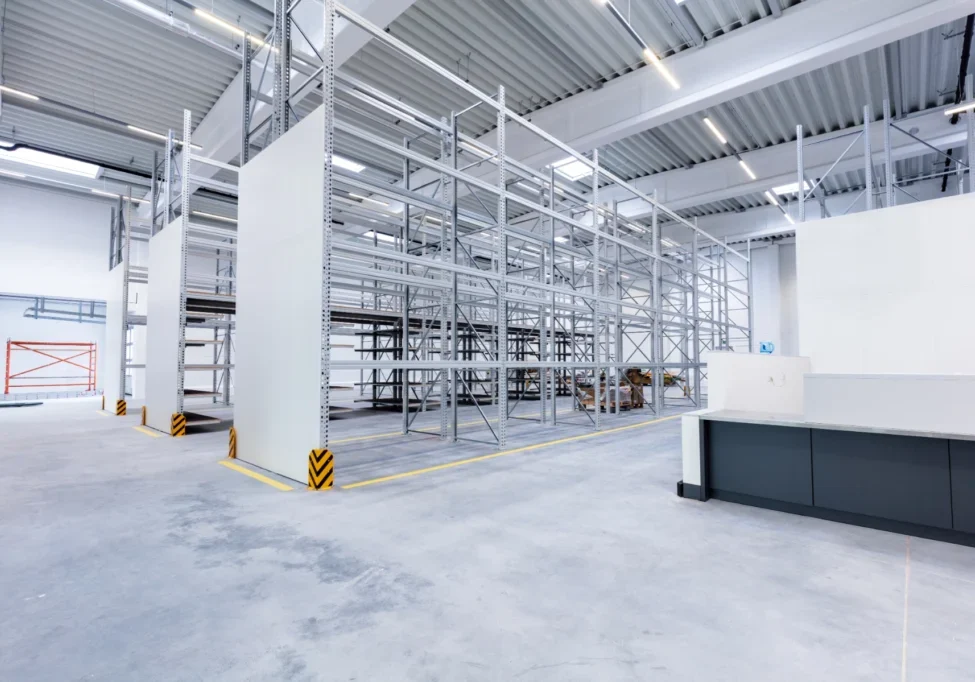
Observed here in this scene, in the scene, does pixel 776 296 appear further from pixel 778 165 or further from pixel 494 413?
pixel 494 413

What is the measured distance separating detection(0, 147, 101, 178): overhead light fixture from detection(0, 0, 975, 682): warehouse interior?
11 cm

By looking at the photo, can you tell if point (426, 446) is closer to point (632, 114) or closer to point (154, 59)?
point (632, 114)

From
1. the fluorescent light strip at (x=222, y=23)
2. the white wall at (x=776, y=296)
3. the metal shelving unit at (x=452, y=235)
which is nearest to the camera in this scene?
the metal shelving unit at (x=452, y=235)

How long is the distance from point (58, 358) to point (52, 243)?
5496mm

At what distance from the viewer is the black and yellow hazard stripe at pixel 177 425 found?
864 centimetres

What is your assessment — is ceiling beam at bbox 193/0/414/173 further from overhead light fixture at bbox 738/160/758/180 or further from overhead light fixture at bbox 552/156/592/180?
overhead light fixture at bbox 738/160/758/180

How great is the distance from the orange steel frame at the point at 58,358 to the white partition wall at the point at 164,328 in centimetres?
1319

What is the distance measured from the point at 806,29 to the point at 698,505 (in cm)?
796

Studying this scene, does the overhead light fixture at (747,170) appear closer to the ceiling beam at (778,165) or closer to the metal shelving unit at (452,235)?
the ceiling beam at (778,165)

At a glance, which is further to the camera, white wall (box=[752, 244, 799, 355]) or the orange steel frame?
white wall (box=[752, 244, 799, 355])

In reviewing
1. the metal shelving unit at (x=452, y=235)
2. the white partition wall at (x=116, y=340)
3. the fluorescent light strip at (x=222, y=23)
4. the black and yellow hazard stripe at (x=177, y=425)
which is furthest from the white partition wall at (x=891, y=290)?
the white partition wall at (x=116, y=340)

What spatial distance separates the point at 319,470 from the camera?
16.6 ft

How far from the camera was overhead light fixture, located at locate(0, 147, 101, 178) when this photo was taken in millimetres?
13496

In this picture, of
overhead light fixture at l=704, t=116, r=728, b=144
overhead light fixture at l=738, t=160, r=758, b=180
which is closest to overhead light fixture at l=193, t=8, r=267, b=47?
overhead light fixture at l=704, t=116, r=728, b=144
